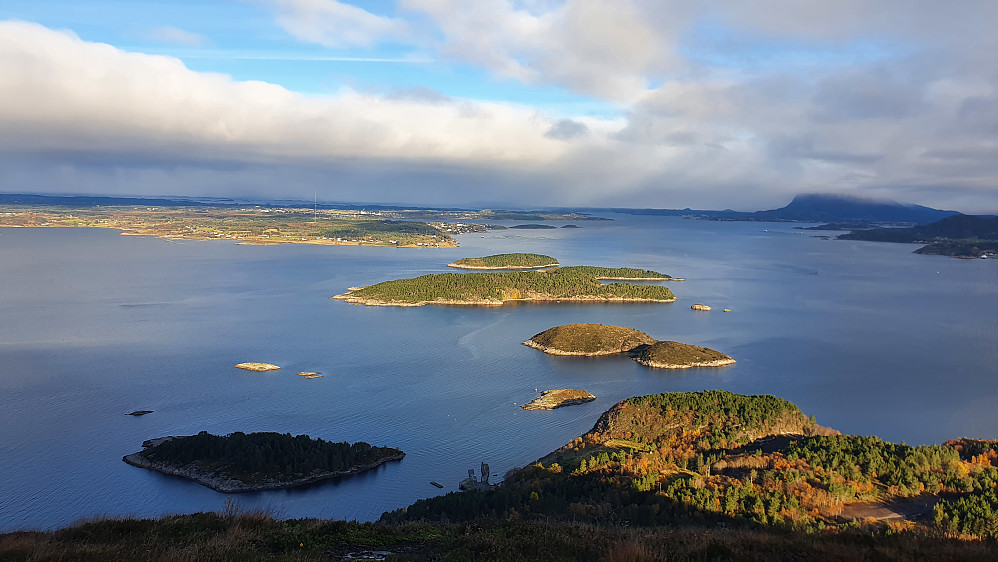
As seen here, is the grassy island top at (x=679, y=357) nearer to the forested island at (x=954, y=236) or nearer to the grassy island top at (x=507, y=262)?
the grassy island top at (x=507, y=262)

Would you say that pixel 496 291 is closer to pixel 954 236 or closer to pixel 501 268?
pixel 501 268

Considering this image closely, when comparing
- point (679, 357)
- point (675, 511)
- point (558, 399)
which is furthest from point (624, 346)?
point (675, 511)

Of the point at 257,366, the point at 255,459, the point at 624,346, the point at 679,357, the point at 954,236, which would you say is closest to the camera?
the point at 255,459

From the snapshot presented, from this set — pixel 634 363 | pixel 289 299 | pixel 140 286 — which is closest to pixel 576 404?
pixel 634 363

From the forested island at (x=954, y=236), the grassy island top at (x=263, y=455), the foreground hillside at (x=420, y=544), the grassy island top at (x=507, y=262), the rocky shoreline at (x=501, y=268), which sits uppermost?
the forested island at (x=954, y=236)

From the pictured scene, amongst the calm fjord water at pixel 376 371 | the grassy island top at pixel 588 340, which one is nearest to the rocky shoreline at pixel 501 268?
the calm fjord water at pixel 376 371

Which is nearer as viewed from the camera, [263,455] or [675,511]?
[675,511]

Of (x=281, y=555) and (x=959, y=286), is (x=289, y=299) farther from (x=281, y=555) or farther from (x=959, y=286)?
(x=959, y=286)
